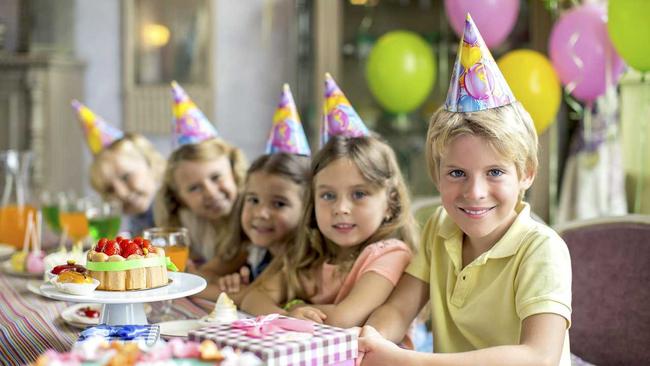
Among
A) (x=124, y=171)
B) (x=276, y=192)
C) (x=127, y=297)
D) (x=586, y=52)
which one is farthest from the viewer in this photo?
(x=586, y=52)

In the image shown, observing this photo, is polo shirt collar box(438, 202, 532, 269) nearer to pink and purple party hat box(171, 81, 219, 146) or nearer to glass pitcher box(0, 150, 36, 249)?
pink and purple party hat box(171, 81, 219, 146)

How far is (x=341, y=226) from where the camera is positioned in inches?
71.1

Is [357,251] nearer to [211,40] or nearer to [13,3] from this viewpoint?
[211,40]

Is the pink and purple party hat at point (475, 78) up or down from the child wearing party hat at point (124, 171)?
up

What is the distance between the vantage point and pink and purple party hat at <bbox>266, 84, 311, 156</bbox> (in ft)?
6.90

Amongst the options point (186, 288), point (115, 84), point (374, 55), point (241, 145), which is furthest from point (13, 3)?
point (186, 288)

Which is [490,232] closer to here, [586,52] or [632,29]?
[632,29]

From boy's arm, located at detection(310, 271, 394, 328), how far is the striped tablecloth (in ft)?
0.85

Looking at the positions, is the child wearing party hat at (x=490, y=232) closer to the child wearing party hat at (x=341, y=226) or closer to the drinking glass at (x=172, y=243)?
the child wearing party hat at (x=341, y=226)

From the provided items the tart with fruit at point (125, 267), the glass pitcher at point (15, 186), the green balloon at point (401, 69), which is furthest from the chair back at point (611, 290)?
the green balloon at point (401, 69)

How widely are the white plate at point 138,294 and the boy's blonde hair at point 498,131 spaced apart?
47 cm

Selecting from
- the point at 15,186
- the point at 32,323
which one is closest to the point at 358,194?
the point at 32,323

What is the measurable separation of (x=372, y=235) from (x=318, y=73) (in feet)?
11.4

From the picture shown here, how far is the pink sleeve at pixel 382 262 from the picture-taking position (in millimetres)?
1660
